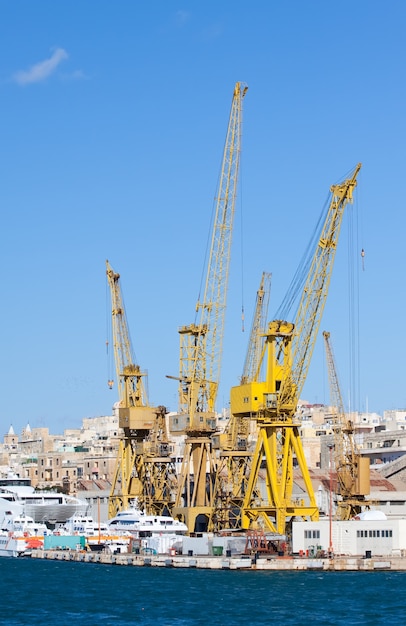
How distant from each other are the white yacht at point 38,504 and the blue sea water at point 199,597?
127 feet

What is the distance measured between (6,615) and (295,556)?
31.4 meters

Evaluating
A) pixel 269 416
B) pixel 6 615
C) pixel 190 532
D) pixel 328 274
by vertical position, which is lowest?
pixel 6 615

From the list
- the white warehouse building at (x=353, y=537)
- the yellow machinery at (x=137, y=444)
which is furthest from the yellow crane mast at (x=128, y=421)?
the white warehouse building at (x=353, y=537)

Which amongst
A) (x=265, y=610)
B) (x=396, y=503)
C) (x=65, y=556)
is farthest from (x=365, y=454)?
(x=265, y=610)

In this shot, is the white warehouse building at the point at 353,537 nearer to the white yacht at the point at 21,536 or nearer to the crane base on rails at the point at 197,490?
the crane base on rails at the point at 197,490

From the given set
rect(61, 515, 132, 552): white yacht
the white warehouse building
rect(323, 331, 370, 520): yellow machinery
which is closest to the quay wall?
the white warehouse building

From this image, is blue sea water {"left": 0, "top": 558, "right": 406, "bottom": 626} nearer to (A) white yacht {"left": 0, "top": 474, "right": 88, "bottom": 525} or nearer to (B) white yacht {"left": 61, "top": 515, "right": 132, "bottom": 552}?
(B) white yacht {"left": 61, "top": 515, "right": 132, "bottom": 552}

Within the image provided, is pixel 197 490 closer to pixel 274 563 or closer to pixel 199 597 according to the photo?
pixel 274 563

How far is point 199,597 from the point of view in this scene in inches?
2980

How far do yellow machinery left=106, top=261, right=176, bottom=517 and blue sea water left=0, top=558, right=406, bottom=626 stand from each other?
35945 mm

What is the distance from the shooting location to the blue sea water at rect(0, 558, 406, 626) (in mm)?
66062

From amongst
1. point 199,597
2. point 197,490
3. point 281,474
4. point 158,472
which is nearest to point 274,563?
point 281,474

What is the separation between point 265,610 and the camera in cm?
6919

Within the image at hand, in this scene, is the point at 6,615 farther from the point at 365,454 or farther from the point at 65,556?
the point at 365,454
